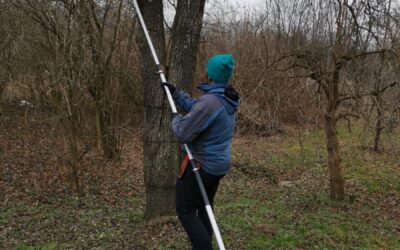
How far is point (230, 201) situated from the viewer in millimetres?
7750

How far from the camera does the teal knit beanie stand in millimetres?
3545

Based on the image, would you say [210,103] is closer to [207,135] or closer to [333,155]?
[207,135]

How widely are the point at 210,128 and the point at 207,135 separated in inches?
2.7

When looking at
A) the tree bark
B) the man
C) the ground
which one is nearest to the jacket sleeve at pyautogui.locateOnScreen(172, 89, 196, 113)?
the man

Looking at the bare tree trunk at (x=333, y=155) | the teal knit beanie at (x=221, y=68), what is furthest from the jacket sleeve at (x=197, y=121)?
the bare tree trunk at (x=333, y=155)

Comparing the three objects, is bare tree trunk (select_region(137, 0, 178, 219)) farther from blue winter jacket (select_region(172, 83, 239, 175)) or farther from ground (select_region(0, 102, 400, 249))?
blue winter jacket (select_region(172, 83, 239, 175))

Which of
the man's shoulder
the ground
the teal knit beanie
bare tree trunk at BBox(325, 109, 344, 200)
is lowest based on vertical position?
the ground

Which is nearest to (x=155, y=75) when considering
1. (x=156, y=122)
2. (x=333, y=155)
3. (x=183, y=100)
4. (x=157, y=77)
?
(x=157, y=77)

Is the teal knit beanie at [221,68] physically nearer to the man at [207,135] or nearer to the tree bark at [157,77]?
the man at [207,135]

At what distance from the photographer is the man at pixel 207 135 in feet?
11.3

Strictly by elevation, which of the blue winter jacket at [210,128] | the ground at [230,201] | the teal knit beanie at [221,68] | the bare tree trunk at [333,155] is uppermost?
the teal knit beanie at [221,68]

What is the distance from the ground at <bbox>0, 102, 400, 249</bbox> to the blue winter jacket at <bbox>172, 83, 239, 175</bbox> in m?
1.80

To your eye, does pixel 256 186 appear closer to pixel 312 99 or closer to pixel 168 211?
pixel 312 99

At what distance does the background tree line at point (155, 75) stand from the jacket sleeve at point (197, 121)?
1995mm
